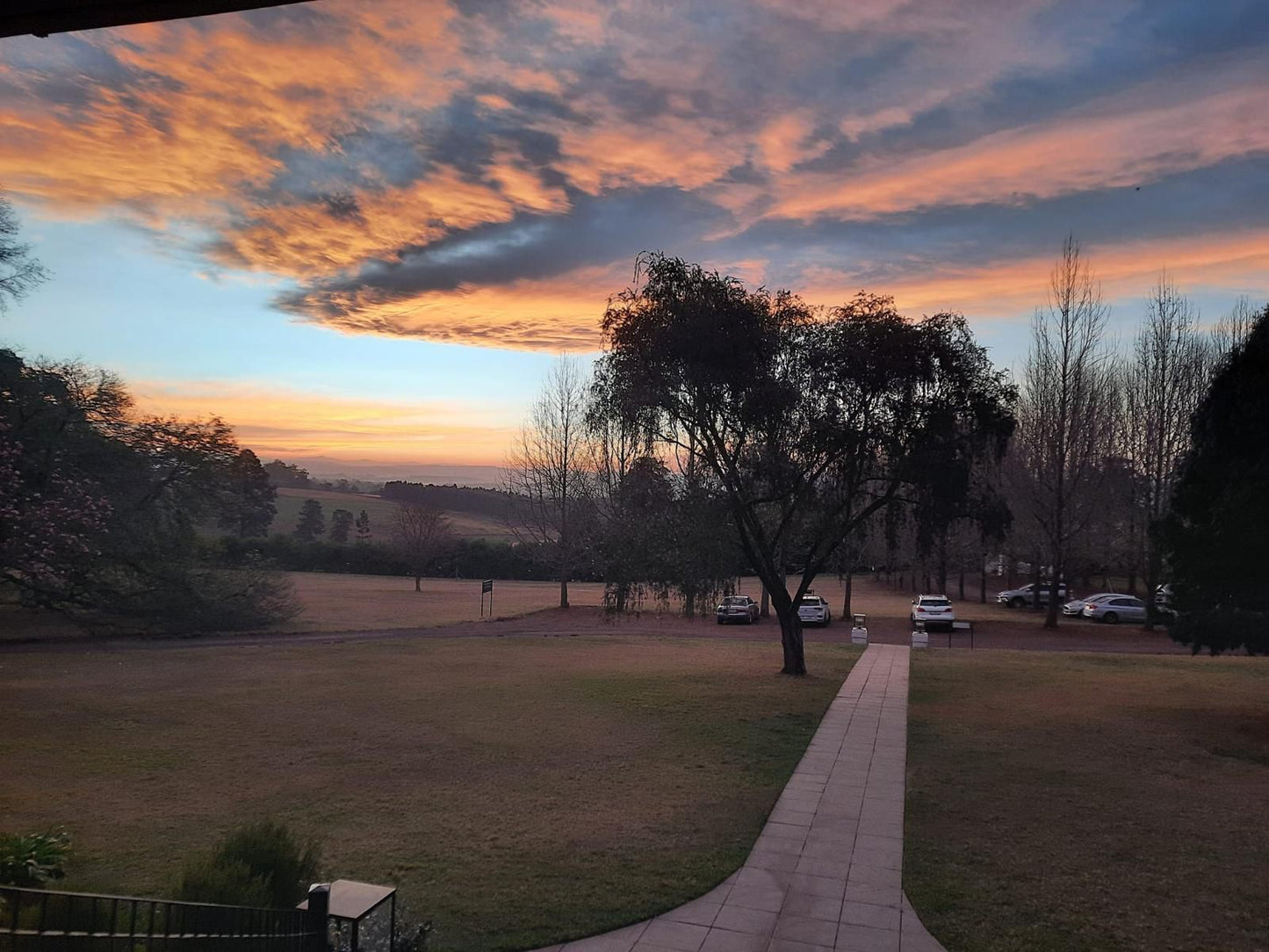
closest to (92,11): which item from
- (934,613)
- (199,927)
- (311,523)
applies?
→ (199,927)

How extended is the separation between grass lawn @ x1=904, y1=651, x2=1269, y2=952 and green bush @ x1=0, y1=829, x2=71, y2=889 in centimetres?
690

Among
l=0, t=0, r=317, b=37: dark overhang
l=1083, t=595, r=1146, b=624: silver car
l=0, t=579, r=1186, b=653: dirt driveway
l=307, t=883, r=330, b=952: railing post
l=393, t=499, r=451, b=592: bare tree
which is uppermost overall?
l=0, t=0, r=317, b=37: dark overhang

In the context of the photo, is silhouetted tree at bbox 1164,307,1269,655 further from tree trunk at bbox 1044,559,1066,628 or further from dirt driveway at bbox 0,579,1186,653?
tree trunk at bbox 1044,559,1066,628

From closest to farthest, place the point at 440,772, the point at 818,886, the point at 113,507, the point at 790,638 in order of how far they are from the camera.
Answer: the point at 818,886 < the point at 440,772 < the point at 790,638 < the point at 113,507

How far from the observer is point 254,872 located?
210 inches

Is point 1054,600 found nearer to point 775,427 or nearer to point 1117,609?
point 1117,609

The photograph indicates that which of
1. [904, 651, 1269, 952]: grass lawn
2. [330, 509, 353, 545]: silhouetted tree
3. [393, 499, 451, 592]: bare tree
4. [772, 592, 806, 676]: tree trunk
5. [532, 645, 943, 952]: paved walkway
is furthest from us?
[330, 509, 353, 545]: silhouetted tree

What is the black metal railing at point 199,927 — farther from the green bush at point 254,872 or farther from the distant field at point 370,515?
the distant field at point 370,515

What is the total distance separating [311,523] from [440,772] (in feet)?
223

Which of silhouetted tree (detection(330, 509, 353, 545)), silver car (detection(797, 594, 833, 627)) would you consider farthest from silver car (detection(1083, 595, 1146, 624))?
silhouetted tree (detection(330, 509, 353, 545))

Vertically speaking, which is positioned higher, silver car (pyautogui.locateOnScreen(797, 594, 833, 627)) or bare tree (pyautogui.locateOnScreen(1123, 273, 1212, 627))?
bare tree (pyautogui.locateOnScreen(1123, 273, 1212, 627))

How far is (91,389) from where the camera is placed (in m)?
25.8

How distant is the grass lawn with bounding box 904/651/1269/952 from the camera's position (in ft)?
21.2

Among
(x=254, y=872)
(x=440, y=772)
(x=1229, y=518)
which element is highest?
(x=1229, y=518)
